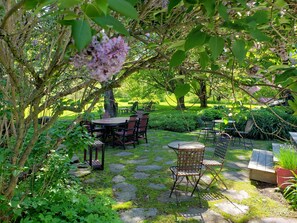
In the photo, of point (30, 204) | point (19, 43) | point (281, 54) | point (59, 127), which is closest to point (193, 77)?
point (281, 54)

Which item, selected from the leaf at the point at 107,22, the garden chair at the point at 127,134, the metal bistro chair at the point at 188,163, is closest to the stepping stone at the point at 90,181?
the metal bistro chair at the point at 188,163

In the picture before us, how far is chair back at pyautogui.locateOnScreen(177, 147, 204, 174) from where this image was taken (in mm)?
3973

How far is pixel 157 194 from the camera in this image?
410 cm

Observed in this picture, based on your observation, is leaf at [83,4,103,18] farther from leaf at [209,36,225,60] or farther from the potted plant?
the potted plant

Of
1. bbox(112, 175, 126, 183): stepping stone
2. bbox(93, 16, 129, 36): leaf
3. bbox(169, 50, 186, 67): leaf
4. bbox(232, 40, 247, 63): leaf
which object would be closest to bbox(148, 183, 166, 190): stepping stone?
bbox(112, 175, 126, 183): stepping stone

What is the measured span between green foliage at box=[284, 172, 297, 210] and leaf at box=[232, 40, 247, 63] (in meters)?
3.59

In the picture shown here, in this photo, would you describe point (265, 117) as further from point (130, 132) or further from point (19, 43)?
point (19, 43)

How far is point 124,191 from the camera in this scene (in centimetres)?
419

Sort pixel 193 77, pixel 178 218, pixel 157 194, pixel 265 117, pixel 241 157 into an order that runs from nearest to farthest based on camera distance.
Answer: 1. pixel 193 77
2. pixel 178 218
3. pixel 157 194
4. pixel 241 157
5. pixel 265 117

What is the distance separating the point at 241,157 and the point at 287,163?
7.61 ft

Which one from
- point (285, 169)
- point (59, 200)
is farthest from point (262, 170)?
point (59, 200)

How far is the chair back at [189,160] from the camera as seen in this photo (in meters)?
3.97

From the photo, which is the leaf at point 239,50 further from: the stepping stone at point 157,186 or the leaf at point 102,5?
the stepping stone at point 157,186

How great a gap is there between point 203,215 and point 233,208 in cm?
48
